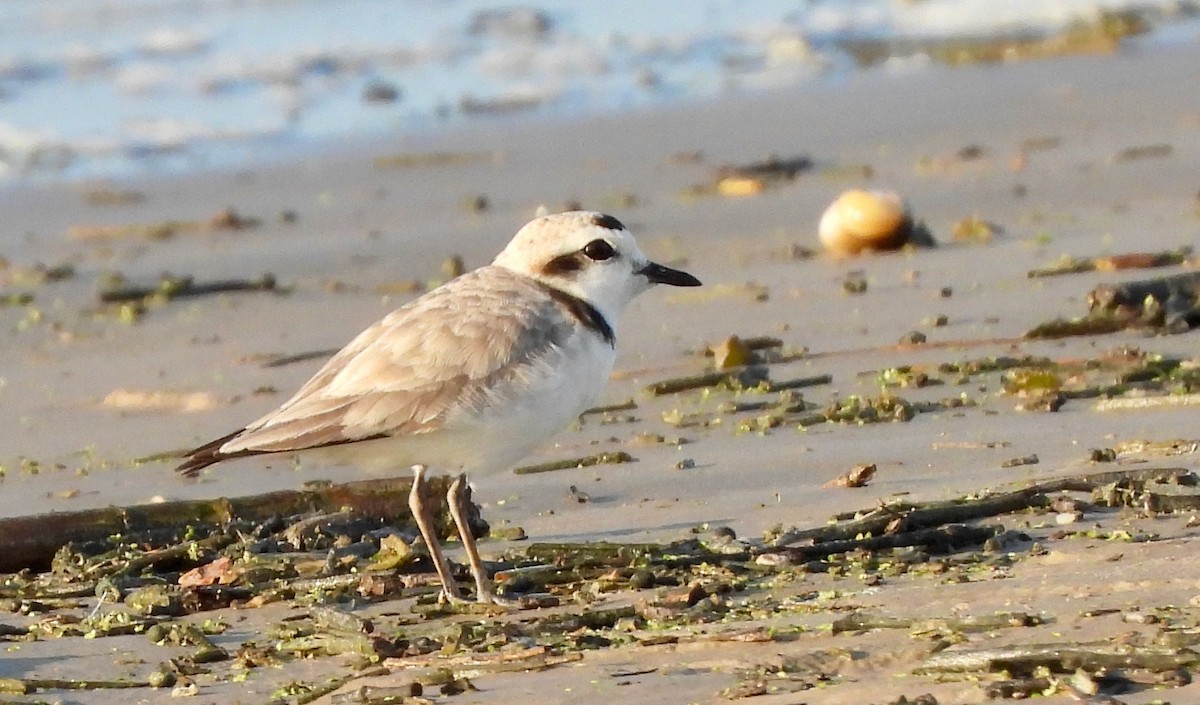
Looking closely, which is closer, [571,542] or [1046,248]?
[571,542]

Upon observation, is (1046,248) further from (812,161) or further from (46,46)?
(46,46)

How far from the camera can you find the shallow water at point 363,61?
1418 cm

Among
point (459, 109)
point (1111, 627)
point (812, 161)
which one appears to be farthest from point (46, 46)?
point (1111, 627)

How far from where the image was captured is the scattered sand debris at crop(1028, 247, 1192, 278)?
25.6 ft

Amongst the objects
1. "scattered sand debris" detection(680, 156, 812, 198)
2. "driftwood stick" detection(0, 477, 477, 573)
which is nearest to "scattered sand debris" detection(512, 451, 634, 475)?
"driftwood stick" detection(0, 477, 477, 573)

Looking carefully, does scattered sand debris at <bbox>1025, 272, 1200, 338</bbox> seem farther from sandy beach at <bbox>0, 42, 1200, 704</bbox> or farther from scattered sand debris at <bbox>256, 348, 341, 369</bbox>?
scattered sand debris at <bbox>256, 348, 341, 369</bbox>

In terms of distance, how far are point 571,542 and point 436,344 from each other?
0.62 m

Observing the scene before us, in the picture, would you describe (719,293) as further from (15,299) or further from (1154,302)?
(15,299)

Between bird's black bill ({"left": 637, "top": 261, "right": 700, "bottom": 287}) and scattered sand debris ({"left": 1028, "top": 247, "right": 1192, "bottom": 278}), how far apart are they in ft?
8.55

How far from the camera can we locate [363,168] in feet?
41.0

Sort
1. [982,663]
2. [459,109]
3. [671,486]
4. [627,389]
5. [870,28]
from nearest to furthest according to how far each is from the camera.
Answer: [982,663] → [671,486] → [627,389] → [459,109] → [870,28]

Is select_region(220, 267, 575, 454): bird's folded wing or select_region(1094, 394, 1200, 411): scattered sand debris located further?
select_region(1094, 394, 1200, 411): scattered sand debris

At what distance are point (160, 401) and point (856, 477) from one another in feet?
10.2

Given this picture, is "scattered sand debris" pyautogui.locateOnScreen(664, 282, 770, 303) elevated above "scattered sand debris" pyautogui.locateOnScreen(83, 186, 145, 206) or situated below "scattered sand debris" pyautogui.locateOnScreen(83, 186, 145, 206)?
below
